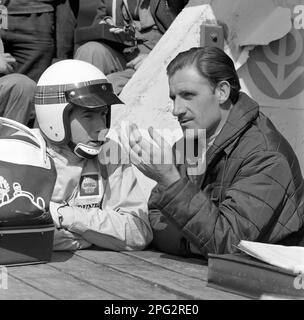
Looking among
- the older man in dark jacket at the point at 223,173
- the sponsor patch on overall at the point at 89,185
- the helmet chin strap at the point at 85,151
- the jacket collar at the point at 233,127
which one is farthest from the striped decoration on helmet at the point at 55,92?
the jacket collar at the point at 233,127

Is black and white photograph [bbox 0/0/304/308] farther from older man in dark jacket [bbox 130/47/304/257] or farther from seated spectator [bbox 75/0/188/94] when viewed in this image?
seated spectator [bbox 75/0/188/94]

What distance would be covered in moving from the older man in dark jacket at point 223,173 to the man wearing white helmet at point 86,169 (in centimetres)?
32

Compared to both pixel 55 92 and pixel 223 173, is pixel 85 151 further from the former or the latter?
pixel 223 173

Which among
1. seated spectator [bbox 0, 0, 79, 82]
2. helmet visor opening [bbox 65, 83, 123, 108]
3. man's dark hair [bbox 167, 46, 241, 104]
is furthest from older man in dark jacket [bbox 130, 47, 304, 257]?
seated spectator [bbox 0, 0, 79, 82]

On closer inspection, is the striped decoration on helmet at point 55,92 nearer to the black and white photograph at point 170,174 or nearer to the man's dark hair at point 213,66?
the black and white photograph at point 170,174

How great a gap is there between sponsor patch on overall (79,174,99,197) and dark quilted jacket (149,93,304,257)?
0.61 meters

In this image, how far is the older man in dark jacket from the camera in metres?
3.69

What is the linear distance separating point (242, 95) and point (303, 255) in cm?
91

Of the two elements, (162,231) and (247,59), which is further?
(247,59)

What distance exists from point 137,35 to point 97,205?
6.57 ft

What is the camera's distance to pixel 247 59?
16.9ft

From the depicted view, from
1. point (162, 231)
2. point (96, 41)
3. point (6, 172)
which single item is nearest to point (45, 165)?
point (6, 172)

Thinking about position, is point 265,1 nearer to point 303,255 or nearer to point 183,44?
point 183,44
